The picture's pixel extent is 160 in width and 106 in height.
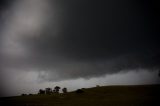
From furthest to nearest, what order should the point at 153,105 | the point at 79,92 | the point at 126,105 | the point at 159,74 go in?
the point at 159,74 → the point at 79,92 → the point at 126,105 → the point at 153,105

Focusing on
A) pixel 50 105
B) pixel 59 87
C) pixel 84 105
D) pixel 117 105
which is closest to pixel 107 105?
pixel 117 105

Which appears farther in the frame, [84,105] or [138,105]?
[84,105]

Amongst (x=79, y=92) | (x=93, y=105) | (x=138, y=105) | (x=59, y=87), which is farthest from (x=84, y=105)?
(x=59, y=87)

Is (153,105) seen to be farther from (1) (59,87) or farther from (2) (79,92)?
(1) (59,87)

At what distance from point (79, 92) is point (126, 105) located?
162 feet

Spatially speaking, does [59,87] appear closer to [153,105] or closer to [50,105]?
[50,105]

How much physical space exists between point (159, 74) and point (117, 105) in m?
68.8

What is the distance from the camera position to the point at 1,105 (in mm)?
75250

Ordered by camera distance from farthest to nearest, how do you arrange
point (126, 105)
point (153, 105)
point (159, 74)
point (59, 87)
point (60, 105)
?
point (59, 87) → point (159, 74) → point (60, 105) → point (126, 105) → point (153, 105)

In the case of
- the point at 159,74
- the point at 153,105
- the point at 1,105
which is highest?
the point at 159,74

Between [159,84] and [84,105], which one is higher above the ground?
[159,84]

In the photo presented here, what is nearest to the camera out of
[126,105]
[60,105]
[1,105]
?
[126,105]

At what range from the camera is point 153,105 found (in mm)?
52688

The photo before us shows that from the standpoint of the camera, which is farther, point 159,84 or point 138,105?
point 159,84
